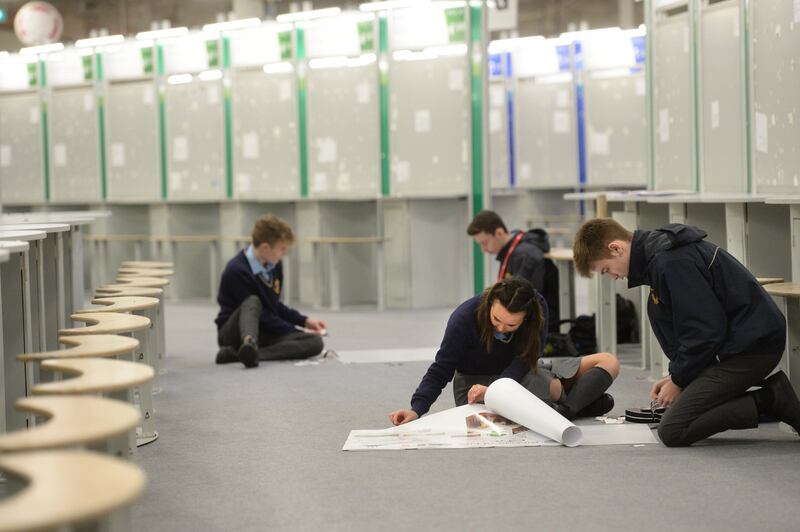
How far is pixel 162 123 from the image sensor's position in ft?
44.3

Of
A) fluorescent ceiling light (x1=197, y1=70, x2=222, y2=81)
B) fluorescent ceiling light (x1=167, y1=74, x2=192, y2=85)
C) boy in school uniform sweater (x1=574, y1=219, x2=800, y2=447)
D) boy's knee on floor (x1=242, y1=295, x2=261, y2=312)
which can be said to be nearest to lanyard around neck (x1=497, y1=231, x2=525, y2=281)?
boy's knee on floor (x1=242, y1=295, x2=261, y2=312)

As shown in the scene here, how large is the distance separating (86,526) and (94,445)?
395mm

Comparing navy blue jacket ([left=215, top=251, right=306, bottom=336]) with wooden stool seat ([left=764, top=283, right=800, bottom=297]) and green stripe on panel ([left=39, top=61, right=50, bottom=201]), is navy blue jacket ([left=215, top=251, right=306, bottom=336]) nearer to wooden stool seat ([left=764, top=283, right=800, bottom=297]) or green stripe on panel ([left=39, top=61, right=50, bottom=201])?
wooden stool seat ([left=764, top=283, right=800, bottom=297])

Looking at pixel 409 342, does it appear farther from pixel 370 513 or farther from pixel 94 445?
pixel 94 445

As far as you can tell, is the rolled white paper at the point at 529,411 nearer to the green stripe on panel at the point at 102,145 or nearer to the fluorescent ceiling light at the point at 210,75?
the fluorescent ceiling light at the point at 210,75

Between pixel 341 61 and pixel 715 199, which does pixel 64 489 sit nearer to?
pixel 715 199

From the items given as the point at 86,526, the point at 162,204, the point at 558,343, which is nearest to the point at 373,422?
the point at 558,343

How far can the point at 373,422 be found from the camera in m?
5.61

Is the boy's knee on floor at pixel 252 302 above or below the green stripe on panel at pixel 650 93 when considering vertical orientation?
below

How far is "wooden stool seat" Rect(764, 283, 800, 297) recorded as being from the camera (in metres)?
4.87

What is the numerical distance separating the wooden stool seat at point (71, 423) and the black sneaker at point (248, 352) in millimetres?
4492

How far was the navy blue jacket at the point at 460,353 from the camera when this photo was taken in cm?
505

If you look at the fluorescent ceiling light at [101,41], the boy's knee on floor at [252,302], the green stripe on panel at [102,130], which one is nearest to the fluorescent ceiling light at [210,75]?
the fluorescent ceiling light at [101,41]

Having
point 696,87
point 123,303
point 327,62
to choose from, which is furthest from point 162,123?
point 123,303
